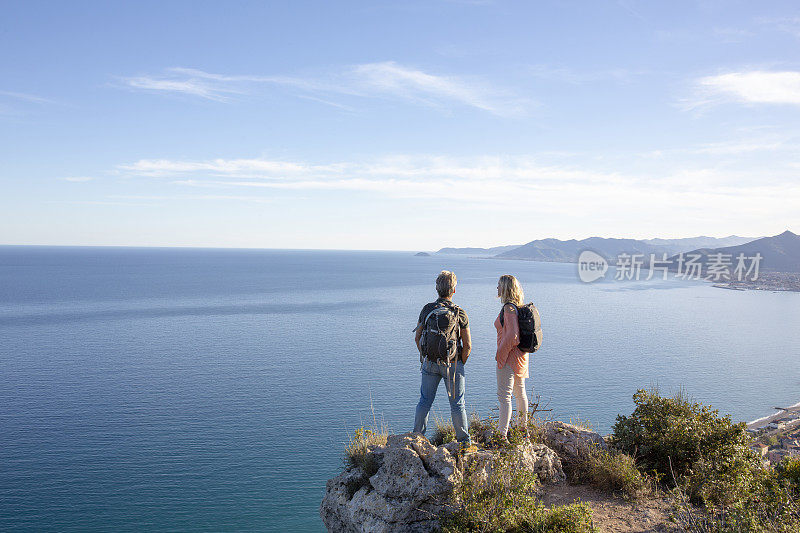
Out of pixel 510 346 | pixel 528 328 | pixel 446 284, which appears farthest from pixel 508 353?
pixel 446 284

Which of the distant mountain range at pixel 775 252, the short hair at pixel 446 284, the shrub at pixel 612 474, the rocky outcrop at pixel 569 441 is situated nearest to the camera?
the short hair at pixel 446 284

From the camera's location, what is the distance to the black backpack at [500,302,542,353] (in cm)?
609

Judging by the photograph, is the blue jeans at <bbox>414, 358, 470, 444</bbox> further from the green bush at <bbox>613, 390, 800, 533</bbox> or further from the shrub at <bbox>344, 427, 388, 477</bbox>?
the green bush at <bbox>613, 390, 800, 533</bbox>

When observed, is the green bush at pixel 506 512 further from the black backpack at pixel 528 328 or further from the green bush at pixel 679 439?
the green bush at pixel 679 439

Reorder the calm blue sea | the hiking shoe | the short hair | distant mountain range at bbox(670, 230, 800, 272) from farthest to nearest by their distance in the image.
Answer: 1. distant mountain range at bbox(670, 230, 800, 272)
2. the calm blue sea
3. the short hair
4. the hiking shoe

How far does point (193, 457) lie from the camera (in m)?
25.4

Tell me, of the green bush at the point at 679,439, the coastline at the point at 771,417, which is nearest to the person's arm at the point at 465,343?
the green bush at the point at 679,439

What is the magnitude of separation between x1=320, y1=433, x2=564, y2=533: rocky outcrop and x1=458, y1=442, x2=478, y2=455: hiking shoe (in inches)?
2.8

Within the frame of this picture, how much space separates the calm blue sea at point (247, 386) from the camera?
872 inches

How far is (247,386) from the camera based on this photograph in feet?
120

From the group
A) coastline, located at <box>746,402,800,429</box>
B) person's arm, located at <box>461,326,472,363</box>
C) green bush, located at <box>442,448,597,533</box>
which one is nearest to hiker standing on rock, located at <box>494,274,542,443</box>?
person's arm, located at <box>461,326,472,363</box>

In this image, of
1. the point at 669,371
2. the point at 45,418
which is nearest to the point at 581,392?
the point at 669,371

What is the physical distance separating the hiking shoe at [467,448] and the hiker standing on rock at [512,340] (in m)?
0.44

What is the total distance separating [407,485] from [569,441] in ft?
9.24
